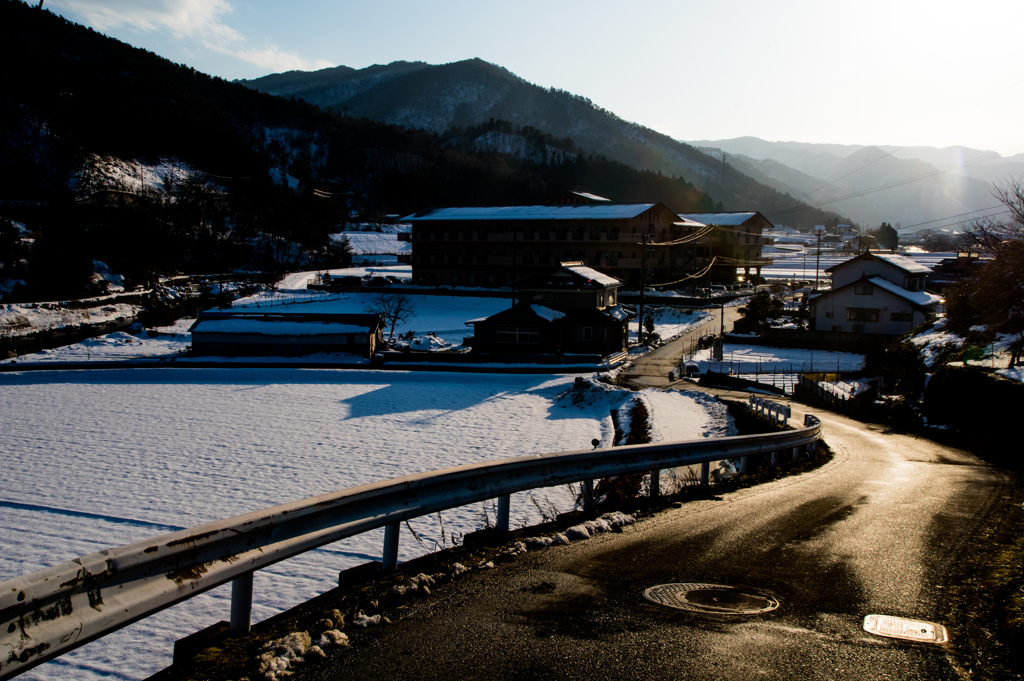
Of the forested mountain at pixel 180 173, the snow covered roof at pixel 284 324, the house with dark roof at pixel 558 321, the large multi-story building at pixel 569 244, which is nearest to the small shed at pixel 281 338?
the snow covered roof at pixel 284 324

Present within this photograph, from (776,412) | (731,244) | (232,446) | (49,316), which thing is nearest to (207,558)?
(776,412)

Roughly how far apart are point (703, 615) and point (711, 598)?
1.24ft

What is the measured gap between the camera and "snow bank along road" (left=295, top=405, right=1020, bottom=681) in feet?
11.5

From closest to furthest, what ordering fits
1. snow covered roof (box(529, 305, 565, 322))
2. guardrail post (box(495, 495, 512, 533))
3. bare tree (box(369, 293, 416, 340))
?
guardrail post (box(495, 495, 512, 533)), snow covered roof (box(529, 305, 565, 322)), bare tree (box(369, 293, 416, 340))

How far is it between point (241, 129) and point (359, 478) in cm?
16408

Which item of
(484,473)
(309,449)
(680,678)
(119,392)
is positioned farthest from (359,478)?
(119,392)

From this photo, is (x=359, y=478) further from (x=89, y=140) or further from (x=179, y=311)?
(x=89, y=140)

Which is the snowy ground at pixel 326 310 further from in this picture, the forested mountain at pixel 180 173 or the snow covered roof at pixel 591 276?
the forested mountain at pixel 180 173

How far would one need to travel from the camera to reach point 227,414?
2509 centimetres

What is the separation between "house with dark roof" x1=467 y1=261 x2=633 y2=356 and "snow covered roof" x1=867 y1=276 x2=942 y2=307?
18.1m

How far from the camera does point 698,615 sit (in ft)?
13.9

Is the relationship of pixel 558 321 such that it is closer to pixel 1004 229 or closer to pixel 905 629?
pixel 1004 229

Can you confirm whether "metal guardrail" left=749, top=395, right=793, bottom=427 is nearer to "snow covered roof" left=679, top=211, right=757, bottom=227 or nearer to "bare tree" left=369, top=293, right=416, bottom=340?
"bare tree" left=369, top=293, right=416, bottom=340

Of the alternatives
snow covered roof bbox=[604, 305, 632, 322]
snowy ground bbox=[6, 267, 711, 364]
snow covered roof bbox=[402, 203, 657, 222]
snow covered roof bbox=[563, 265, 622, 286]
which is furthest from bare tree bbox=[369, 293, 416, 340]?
snow covered roof bbox=[604, 305, 632, 322]
